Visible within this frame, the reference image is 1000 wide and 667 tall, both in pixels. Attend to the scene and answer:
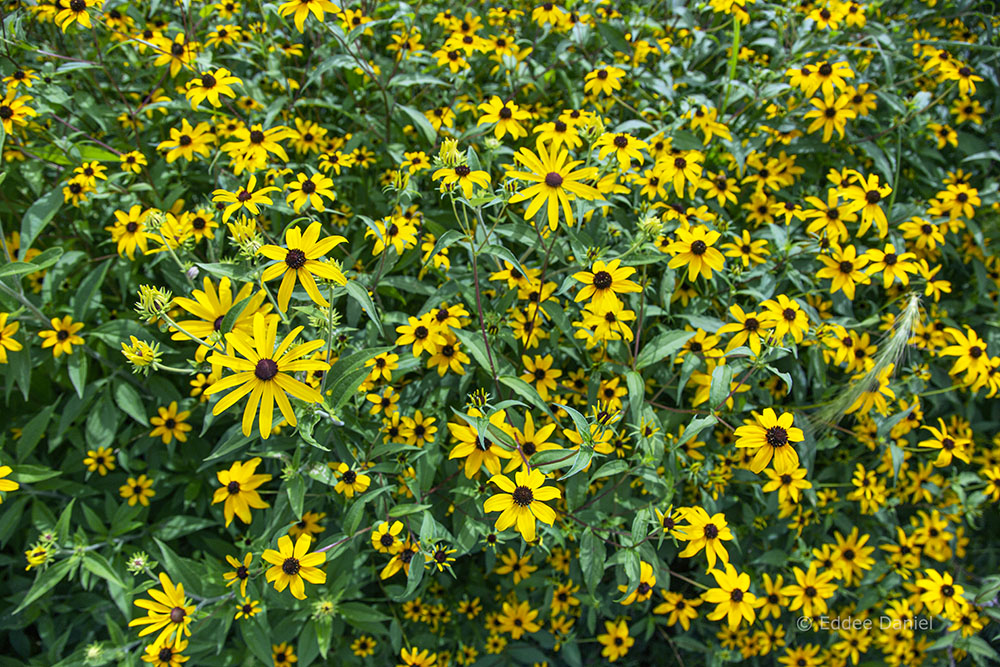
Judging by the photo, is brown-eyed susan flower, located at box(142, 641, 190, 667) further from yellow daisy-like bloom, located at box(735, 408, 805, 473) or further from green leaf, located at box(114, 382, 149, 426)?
yellow daisy-like bloom, located at box(735, 408, 805, 473)

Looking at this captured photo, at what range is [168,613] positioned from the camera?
6.66ft

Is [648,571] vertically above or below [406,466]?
below

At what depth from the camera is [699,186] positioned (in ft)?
8.53

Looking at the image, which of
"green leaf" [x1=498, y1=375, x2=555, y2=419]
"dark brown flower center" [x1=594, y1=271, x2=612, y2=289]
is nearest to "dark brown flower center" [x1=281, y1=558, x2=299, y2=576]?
"green leaf" [x1=498, y1=375, x2=555, y2=419]

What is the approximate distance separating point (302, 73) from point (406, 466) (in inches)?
92.8

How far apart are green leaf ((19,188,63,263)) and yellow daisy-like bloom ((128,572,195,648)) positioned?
1.47m

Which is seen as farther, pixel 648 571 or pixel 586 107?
pixel 586 107

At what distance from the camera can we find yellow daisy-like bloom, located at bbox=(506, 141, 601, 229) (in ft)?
6.12

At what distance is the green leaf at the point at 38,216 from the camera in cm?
235

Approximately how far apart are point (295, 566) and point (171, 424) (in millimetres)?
1085

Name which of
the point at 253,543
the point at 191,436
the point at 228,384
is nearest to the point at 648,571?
the point at 253,543

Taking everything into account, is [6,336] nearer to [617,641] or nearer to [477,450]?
[477,450]

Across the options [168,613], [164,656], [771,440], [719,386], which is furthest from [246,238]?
[771,440]

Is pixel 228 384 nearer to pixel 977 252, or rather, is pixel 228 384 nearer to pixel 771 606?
pixel 771 606
